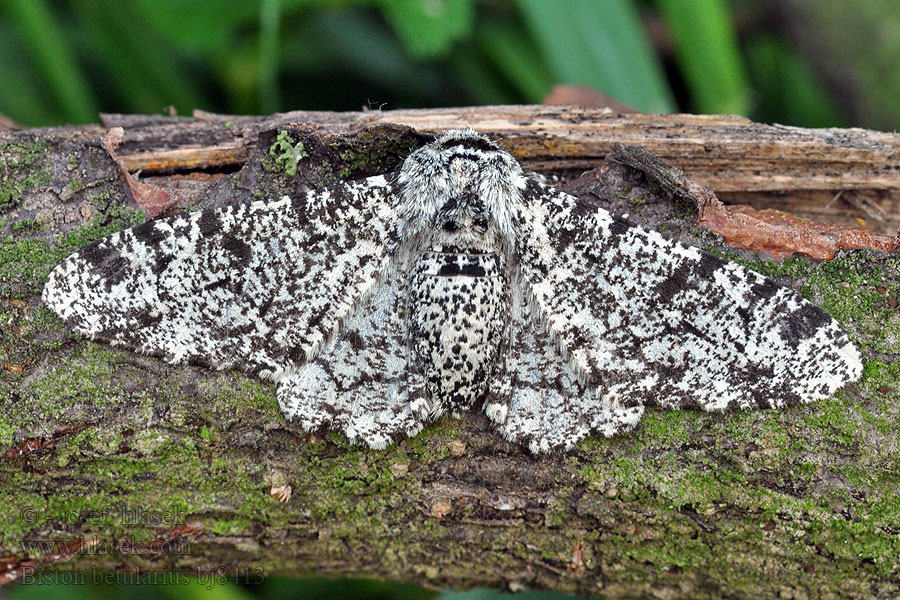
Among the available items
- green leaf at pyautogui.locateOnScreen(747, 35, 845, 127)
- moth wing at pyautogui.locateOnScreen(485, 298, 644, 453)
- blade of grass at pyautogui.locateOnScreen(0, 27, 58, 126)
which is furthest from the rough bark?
A: green leaf at pyautogui.locateOnScreen(747, 35, 845, 127)

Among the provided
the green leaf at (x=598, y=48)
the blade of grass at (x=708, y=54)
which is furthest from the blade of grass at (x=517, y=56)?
the blade of grass at (x=708, y=54)

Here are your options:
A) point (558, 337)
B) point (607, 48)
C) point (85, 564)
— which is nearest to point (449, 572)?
point (558, 337)

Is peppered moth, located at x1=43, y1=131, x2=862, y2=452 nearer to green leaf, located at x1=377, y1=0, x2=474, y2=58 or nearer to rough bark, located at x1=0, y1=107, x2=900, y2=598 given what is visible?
rough bark, located at x1=0, y1=107, x2=900, y2=598

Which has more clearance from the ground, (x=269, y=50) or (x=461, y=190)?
(x=269, y=50)

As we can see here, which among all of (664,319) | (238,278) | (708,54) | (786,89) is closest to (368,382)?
(238,278)

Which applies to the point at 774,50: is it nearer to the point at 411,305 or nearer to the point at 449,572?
the point at 411,305

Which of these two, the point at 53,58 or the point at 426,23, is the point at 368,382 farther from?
the point at 53,58
